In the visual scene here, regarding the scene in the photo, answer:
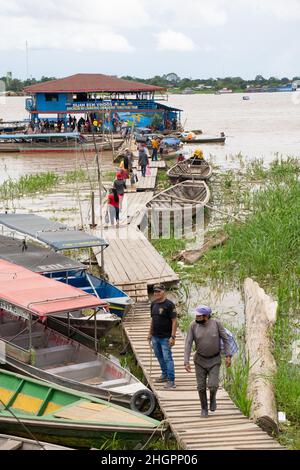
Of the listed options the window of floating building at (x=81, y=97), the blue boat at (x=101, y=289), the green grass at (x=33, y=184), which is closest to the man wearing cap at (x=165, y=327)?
the blue boat at (x=101, y=289)

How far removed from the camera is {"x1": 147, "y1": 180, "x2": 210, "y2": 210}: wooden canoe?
2164 cm

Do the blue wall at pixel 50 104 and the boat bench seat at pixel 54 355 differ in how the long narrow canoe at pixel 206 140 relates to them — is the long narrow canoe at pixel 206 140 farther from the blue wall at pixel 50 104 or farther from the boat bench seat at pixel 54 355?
the boat bench seat at pixel 54 355

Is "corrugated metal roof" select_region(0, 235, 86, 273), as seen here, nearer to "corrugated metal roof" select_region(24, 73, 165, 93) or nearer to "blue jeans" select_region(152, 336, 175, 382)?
"blue jeans" select_region(152, 336, 175, 382)

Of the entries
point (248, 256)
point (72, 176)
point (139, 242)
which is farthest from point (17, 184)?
point (248, 256)

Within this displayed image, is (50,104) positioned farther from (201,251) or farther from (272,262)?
(272,262)

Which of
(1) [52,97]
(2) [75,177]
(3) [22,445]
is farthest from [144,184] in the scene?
(1) [52,97]

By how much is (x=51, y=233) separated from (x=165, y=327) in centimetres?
542

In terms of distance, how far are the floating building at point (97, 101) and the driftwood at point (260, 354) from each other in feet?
124

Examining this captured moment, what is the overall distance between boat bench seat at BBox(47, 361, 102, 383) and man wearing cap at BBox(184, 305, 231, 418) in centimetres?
214

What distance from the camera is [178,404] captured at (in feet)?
29.0

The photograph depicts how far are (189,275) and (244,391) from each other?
6786 millimetres

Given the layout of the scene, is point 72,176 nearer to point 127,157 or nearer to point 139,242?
point 127,157

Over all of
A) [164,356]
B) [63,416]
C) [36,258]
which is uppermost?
[36,258]

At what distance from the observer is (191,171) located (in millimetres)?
29953
